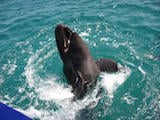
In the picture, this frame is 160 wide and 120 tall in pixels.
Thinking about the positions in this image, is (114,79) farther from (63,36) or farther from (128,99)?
(63,36)

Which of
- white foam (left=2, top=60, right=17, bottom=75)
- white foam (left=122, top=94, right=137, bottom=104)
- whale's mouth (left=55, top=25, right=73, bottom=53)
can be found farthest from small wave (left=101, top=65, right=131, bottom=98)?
white foam (left=2, top=60, right=17, bottom=75)

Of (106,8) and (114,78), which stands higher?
(106,8)

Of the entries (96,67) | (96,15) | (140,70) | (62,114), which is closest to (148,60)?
(140,70)

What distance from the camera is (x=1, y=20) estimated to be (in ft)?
60.1

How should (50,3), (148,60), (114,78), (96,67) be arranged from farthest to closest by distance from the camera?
1. (50,3)
2. (148,60)
3. (114,78)
4. (96,67)

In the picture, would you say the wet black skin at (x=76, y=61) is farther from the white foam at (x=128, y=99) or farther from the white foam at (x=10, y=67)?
the white foam at (x=10, y=67)

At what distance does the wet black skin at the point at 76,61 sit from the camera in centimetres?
902

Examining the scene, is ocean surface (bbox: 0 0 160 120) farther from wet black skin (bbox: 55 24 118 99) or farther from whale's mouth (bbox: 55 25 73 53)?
whale's mouth (bbox: 55 25 73 53)

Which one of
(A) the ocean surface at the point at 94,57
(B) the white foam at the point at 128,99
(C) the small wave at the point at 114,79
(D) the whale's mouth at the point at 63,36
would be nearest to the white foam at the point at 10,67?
(A) the ocean surface at the point at 94,57

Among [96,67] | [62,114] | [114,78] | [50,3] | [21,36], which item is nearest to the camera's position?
[62,114]

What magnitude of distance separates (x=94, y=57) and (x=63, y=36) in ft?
10.7

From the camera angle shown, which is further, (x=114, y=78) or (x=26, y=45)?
(x=26, y=45)

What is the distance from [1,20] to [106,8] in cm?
713

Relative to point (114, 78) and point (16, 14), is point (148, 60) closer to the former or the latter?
point (114, 78)
